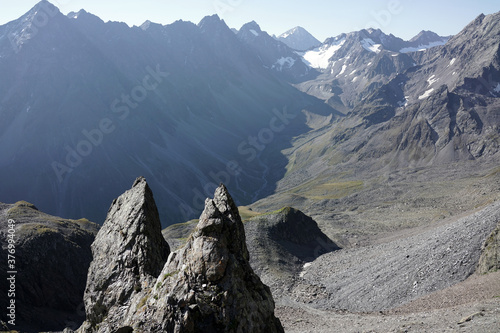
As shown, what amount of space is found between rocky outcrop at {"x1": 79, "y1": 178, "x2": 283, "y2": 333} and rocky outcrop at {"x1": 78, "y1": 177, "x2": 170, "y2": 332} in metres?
0.06

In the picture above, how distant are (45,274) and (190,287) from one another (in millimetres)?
51429

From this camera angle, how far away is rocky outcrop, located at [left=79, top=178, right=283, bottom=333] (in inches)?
659

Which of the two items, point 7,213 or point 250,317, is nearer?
point 250,317

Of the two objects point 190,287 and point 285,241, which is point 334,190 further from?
point 190,287

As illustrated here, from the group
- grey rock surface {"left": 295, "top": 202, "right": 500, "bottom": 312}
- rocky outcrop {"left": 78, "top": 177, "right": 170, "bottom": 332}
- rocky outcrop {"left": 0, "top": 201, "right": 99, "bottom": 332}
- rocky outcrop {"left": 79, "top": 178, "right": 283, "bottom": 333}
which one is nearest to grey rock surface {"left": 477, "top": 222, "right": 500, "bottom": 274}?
grey rock surface {"left": 295, "top": 202, "right": 500, "bottom": 312}

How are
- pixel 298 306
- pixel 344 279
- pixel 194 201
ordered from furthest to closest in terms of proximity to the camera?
pixel 194 201 < pixel 344 279 < pixel 298 306

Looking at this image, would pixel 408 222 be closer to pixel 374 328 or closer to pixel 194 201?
pixel 374 328

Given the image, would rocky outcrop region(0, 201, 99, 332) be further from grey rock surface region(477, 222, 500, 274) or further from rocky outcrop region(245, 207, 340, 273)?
grey rock surface region(477, 222, 500, 274)

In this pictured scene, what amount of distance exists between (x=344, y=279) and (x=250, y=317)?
1579 inches

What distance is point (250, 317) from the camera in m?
17.4

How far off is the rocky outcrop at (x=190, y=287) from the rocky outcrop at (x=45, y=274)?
1394 inches

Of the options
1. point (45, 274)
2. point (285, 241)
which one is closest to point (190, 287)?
point (45, 274)

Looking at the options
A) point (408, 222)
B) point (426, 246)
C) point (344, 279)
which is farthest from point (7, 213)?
point (408, 222)

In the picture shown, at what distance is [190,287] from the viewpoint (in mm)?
17094
